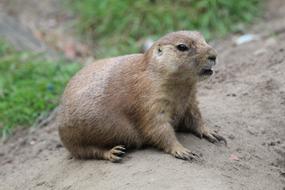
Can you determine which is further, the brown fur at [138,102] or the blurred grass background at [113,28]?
the blurred grass background at [113,28]

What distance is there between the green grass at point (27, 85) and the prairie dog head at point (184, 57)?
2.99 metres

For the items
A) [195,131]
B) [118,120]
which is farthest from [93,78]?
[195,131]

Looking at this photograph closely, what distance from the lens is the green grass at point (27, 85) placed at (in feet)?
24.8

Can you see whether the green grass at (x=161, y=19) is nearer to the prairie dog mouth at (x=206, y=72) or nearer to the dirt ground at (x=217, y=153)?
the dirt ground at (x=217, y=153)

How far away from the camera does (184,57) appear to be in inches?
190

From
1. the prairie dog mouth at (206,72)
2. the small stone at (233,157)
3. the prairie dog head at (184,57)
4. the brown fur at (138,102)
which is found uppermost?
the prairie dog head at (184,57)

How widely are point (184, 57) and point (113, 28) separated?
525cm

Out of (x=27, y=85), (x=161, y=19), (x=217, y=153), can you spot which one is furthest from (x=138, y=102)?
(x=161, y=19)

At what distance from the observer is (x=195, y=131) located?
5.36 m

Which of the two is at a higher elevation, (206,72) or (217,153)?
(206,72)

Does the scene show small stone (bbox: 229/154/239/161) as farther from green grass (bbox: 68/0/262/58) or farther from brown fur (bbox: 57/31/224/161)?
green grass (bbox: 68/0/262/58)

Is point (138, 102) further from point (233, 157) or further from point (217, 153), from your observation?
point (233, 157)

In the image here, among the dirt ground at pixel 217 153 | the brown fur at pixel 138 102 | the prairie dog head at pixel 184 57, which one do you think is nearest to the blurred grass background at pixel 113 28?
the dirt ground at pixel 217 153

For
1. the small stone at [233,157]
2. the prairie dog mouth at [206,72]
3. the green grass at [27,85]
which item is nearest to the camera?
the prairie dog mouth at [206,72]
